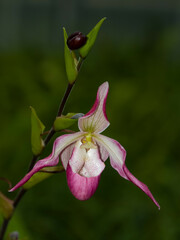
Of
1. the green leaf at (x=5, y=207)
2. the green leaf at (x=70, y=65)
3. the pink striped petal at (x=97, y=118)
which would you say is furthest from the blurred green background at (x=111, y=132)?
the green leaf at (x=70, y=65)

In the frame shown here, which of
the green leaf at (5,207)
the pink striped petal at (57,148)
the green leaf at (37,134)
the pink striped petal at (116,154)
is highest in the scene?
the green leaf at (37,134)

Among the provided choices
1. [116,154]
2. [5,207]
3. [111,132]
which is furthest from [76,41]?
[111,132]

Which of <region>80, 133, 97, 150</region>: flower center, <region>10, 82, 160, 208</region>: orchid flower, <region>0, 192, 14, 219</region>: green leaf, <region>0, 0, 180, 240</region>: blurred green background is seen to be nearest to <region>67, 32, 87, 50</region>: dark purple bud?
<region>10, 82, 160, 208</region>: orchid flower

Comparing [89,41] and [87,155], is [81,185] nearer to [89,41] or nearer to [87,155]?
[87,155]

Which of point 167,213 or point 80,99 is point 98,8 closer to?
point 80,99

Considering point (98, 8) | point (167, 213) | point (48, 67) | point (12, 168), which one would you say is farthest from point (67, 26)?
point (167, 213)

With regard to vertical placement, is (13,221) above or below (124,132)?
above

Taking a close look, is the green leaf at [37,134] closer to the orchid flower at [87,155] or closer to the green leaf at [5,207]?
the orchid flower at [87,155]
